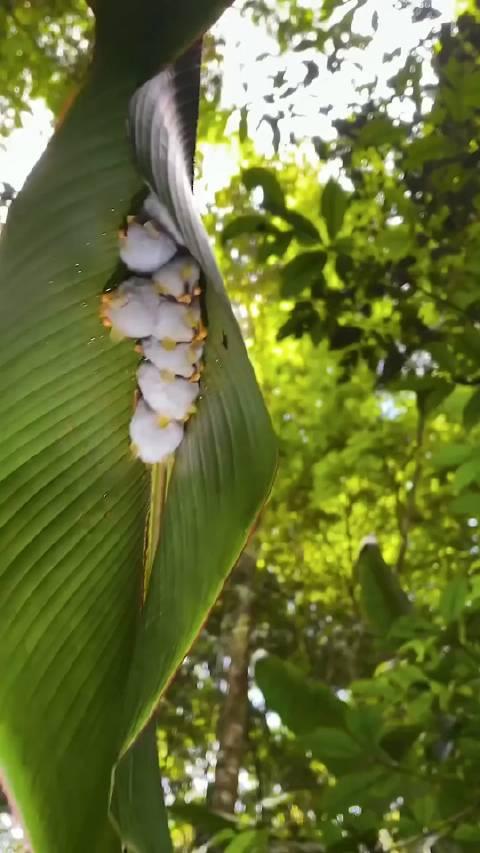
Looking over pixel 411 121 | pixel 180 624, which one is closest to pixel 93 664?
pixel 180 624

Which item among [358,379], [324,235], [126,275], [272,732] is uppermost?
[126,275]

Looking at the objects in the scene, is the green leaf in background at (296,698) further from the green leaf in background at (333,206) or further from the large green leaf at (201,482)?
the green leaf in background at (333,206)

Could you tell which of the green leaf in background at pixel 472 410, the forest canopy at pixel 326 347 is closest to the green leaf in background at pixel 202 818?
the forest canopy at pixel 326 347

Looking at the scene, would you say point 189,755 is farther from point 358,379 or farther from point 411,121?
point 411,121

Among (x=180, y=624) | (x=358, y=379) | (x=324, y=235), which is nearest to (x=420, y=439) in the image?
(x=358, y=379)

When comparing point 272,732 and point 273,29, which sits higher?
point 273,29

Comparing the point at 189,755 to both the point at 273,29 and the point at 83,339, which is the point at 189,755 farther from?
the point at 273,29

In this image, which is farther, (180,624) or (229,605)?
(229,605)
